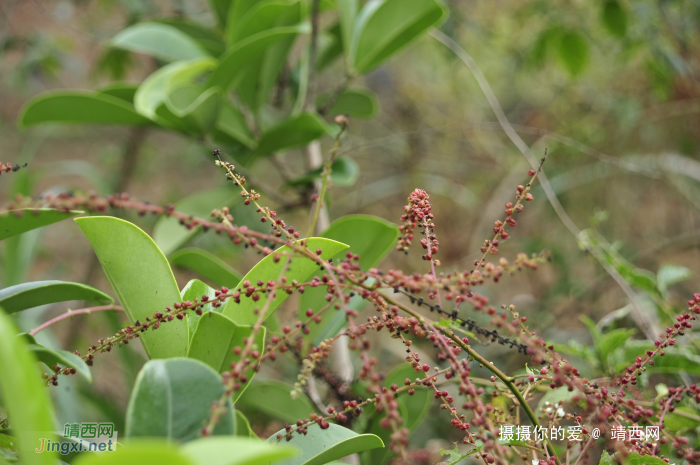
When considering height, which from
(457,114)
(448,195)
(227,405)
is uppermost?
(457,114)

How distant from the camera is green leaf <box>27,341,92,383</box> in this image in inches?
18.5

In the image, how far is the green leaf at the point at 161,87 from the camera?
93 cm

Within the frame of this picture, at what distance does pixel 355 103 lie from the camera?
126cm

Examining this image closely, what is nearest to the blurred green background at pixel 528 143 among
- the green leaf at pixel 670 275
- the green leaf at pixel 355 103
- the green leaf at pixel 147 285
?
the green leaf at pixel 670 275

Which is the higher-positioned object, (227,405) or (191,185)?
(191,185)

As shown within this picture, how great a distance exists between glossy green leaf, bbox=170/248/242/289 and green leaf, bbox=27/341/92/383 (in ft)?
1.10

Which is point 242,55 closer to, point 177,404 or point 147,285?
point 147,285

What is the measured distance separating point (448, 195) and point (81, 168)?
1.61m

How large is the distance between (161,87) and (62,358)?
2.19 ft

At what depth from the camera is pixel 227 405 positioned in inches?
15.5

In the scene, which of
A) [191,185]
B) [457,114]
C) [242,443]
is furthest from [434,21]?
[191,185]

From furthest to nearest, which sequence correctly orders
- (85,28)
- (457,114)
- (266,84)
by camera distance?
(457,114)
(85,28)
(266,84)

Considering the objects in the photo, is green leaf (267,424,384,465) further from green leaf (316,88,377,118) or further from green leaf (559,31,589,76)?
green leaf (559,31,589,76)

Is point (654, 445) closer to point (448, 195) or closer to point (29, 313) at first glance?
point (29, 313)
